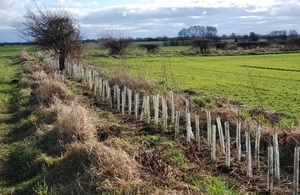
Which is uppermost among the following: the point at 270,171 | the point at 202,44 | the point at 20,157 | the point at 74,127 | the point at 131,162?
the point at 202,44

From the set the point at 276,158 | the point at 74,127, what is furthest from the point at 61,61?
the point at 276,158

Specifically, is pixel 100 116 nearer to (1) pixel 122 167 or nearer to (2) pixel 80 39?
(1) pixel 122 167

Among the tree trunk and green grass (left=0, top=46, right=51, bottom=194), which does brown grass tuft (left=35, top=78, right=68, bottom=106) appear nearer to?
green grass (left=0, top=46, right=51, bottom=194)

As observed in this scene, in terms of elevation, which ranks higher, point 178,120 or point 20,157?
point 178,120

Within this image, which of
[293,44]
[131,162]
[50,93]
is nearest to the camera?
[131,162]

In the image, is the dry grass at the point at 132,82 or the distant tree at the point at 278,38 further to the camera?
the distant tree at the point at 278,38

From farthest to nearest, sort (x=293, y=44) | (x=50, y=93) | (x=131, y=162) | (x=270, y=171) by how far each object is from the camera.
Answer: (x=293, y=44)
(x=50, y=93)
(x=131, y=162)
(x=270, y=171)

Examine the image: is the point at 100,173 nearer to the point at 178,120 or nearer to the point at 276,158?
the point at 276,158

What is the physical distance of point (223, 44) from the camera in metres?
87.2

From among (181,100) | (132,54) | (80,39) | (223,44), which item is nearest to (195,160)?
(181,100)

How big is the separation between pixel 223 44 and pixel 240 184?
8163 centimetres

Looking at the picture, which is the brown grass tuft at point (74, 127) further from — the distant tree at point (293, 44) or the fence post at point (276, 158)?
the distant tree at point (293, 44)

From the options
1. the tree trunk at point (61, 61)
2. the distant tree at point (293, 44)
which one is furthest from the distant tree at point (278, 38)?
the tree trunk at point (61, 61)

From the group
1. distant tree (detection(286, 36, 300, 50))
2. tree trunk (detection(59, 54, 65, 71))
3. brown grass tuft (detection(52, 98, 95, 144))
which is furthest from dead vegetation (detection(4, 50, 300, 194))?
distant tree (detection(286, 36, 300, 50))
